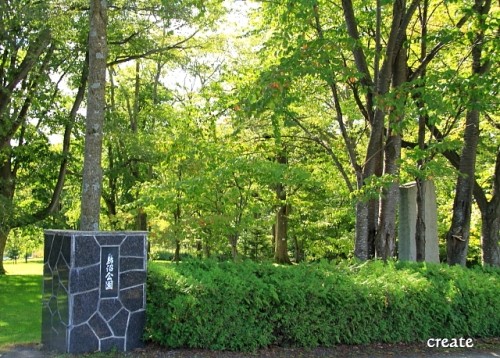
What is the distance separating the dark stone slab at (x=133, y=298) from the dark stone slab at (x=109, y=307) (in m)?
0.08

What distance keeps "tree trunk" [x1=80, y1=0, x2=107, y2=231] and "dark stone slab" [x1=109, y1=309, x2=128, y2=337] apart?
152cm

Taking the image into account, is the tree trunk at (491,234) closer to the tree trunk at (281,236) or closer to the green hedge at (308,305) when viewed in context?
the green hedge at (308,305)

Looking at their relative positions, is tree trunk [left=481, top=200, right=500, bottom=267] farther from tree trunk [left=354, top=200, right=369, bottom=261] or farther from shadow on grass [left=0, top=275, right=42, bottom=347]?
shadow on grass [left=0, top=275, right=42, bottom=347]

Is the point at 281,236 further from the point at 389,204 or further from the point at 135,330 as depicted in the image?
the point at 135,330

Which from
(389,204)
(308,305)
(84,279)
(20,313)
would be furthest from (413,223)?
(20,313)

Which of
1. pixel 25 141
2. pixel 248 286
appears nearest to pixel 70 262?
pixel 248 286

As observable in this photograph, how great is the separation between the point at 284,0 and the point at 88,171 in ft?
16.2

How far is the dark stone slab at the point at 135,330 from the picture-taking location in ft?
20.4

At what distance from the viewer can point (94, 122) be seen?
7.33 m

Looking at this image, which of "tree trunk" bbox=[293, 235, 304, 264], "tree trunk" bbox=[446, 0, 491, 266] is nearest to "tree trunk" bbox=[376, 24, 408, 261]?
"tree trunk" bbox=[446, 0, 491, 266]

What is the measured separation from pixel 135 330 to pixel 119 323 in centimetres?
24

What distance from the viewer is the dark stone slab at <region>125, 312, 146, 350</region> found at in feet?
20.4

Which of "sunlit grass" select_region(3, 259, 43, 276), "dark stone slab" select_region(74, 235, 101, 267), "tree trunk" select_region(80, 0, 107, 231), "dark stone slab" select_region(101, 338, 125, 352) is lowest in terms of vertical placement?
"sunlit grass" select_region(3, 259, 43, 276)

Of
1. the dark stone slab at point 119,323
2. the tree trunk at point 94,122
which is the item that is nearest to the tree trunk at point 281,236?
the tree trunk at point 94,122
